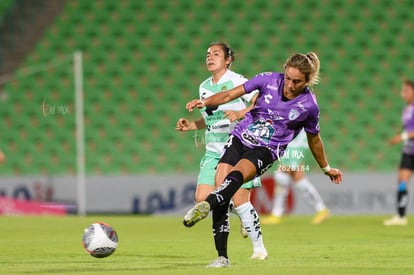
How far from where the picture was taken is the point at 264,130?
26.4 feet

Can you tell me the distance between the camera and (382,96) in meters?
20.6

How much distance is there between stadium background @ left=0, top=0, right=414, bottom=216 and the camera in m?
20.2

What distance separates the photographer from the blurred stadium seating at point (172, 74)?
2019cm

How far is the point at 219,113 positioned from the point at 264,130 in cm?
144

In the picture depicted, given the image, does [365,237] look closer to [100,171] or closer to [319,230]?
[319,230]

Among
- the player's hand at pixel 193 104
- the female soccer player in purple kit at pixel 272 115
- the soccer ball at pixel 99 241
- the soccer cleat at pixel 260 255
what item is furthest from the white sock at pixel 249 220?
Result: the player's hand at pixel 193 104

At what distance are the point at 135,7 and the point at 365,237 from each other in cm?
1080

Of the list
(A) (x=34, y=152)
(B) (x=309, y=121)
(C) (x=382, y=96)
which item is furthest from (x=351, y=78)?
(B) (x=309, y=121)

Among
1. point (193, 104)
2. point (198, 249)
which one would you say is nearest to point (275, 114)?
point (193, 104)

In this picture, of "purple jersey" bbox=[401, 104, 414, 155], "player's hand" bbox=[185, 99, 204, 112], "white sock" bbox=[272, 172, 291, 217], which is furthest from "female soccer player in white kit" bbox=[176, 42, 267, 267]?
"purple jersey" bbox=[401, 104, 414, 155]

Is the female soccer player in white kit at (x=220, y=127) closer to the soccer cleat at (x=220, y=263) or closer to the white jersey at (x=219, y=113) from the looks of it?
the white jersey at (x=219, y=113)

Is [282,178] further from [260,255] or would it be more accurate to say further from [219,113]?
[260,255]

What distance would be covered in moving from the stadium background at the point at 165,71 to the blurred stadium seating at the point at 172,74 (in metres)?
0.02

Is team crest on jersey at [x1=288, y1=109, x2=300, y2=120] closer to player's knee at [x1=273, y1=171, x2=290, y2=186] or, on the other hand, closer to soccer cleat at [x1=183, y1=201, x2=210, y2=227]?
soccer cleat at [x1=183, y1=201, x2=210, y2=227]
